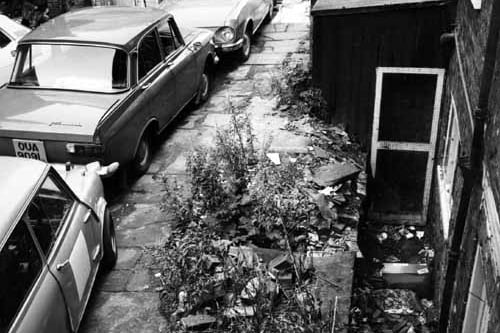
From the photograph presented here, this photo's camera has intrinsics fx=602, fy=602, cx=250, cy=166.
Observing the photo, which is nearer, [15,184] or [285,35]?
[15,184]

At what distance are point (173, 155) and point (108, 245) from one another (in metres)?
2.68

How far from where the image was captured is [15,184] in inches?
176

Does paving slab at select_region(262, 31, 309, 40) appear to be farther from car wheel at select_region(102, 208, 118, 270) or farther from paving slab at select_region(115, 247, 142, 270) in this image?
car wheel at select_region(102, 208, 118, 270)

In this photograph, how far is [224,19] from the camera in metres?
10.9

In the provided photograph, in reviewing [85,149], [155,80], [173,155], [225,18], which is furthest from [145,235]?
[225,18]

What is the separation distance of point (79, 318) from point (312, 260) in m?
2.22

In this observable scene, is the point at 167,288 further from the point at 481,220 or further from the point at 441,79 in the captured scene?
the point at 441,79

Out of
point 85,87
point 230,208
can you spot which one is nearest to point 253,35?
point 85,87

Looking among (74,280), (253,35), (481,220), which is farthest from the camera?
(253,35)

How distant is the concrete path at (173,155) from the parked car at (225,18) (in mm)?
499

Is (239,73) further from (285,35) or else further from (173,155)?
(173,155)

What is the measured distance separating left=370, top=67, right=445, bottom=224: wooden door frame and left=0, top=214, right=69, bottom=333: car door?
537 cm

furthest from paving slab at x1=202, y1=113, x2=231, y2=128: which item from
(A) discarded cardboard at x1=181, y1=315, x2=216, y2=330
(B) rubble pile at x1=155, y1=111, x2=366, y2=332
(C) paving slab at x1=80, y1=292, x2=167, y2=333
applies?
(A) discarded cardboard at x1=181, y1=315, x2=216, y2=330

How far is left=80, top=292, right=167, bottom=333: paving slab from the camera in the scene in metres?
5.34
